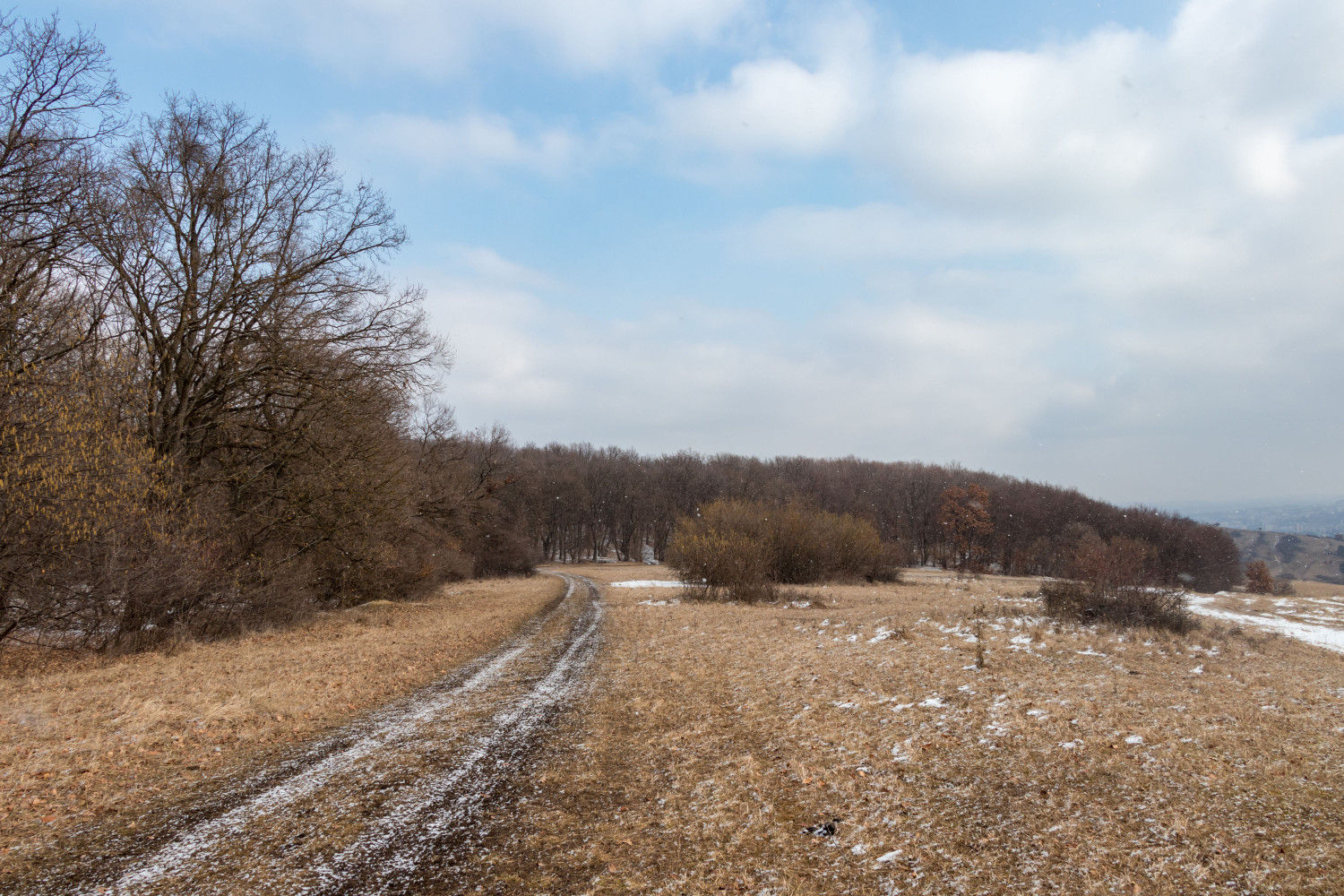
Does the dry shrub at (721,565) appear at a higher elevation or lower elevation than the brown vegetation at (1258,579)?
higher

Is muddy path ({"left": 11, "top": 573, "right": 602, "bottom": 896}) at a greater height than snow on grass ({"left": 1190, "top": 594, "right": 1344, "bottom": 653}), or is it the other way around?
muddy path ({"left": 11, "top": 573, "right": 602, "bottom": 896})

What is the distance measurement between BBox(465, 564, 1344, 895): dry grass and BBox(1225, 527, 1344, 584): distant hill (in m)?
164

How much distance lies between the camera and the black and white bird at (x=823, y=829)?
501cm

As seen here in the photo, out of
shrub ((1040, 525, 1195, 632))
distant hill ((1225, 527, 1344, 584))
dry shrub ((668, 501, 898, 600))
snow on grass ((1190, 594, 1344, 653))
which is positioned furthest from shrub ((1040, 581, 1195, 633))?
distant hill ((1225, 527, 1344, 584))

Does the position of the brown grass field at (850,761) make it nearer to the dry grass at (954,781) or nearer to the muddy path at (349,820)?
the dry grass at (954,781)

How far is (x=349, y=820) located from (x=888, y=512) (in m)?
93.1

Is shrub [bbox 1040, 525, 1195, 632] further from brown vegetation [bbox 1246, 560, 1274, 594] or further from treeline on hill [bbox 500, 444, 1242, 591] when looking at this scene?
brown vegetation [bbox 1246, 560, 1274, 594]

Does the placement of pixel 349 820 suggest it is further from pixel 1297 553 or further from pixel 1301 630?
pixel 1297 553

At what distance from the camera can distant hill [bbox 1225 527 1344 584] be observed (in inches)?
5550

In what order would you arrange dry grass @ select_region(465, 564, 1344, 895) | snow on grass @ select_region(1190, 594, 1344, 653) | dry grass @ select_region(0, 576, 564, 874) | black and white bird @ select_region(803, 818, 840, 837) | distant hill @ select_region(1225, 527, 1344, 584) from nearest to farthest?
dry grass @ select_region(465, 564, 1344, 895) < black and white bird @ select_region(803, 818, 840, 837) < dry grass @ select_region(0, 576, 564, 874) < snow on grass @ select_region(1190, 594, 1344, 653) < distant hill @ select_region(1225, 527, 1344, 584)

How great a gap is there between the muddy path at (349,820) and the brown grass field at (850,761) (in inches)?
14.5

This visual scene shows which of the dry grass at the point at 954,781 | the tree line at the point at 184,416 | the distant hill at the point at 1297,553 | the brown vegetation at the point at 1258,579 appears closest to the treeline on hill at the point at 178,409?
the tree line at the point at 184,416

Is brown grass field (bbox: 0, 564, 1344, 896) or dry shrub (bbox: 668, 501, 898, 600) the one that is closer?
brown grass field (bbox: 0, 564, 1344, 896)

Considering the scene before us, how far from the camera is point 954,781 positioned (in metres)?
5.82
